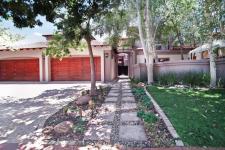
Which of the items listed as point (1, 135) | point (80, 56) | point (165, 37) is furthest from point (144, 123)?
point (165, 37)

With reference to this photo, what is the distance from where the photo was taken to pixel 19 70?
2377 cm

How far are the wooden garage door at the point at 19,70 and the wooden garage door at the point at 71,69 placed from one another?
5.78ft

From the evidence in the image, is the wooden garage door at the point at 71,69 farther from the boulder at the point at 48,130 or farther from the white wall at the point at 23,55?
the boulder at the point at 48,130

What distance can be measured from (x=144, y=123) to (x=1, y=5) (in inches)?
189

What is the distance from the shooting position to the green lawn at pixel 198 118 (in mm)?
5074

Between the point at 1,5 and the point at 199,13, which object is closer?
the point at 1,5

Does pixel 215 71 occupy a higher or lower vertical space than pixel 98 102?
higher

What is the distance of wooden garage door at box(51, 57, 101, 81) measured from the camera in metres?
22.6

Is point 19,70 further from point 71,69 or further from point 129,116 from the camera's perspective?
point 129,116

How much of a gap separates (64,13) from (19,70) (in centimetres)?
1478

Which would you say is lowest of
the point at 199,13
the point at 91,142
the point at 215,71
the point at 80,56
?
the point at 91,142

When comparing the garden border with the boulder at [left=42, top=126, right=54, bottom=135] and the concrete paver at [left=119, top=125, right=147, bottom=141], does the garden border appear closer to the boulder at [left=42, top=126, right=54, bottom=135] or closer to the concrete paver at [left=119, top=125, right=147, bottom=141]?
the concrete paver at [left=119, top=125, right=147, bottom=141]

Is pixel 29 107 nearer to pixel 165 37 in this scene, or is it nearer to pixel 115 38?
pixel 115 38

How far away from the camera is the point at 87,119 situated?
7.04 m
